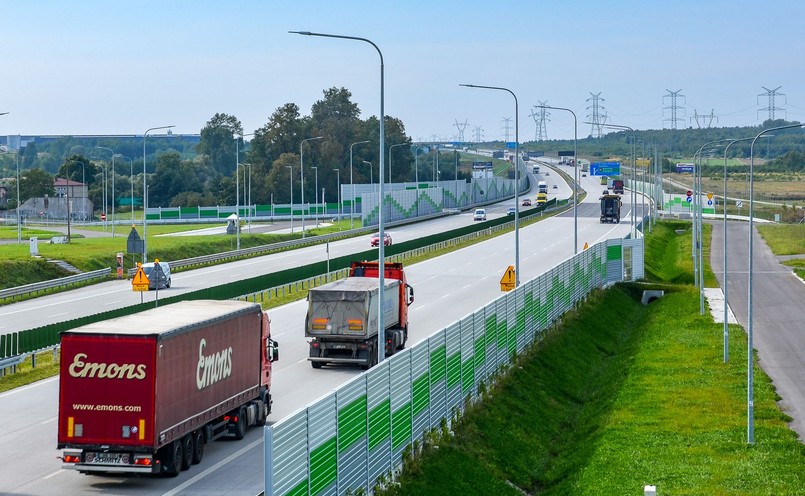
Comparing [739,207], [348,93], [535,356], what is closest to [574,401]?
[535,356]

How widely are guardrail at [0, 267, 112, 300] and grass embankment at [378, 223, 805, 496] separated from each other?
28.7 m

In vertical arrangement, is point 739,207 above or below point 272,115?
below

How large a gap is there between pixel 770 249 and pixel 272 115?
318 ft

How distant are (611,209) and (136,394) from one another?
338ft

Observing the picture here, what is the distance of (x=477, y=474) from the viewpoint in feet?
77.7

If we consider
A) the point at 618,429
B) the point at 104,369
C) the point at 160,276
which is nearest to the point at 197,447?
the point at 104,369

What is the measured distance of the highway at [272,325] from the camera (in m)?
22.0

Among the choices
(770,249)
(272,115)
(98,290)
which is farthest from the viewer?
(272,115)

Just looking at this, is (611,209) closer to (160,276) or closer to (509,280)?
(160,276)

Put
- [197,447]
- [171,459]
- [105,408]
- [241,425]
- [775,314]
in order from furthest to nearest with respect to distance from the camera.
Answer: [775,314]
[241,425]
[197,447]
[171,459]
[105,408]

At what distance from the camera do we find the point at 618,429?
96.5 ft

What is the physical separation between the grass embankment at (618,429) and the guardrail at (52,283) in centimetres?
2874

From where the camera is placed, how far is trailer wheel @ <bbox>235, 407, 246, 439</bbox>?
25486 mm

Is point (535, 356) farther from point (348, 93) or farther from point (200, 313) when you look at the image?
point (348, 93)
